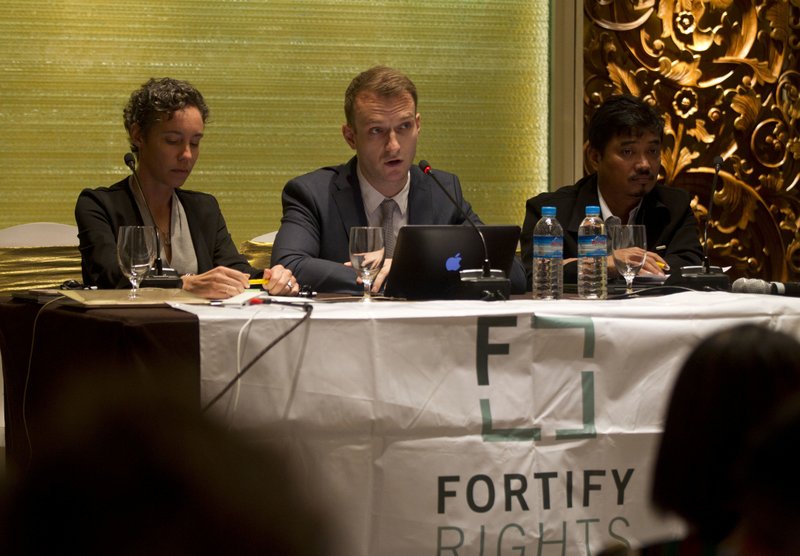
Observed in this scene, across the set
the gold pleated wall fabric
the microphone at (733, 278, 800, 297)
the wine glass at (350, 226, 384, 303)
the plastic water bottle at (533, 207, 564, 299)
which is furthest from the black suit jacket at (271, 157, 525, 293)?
the gold pleated wall fabric

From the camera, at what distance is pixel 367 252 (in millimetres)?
2359

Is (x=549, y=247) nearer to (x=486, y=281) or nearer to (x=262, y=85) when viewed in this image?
(x=486, y=281)

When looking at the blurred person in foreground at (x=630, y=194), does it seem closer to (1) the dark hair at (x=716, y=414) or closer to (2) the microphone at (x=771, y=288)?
(2) the microphone at (x=771, y=288)

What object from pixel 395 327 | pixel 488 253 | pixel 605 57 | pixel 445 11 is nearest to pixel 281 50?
pixel 445 11

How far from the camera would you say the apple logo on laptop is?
2379mm

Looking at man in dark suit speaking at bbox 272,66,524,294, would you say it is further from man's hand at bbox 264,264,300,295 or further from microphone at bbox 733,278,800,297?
microphone at bbox 733,278,800,297

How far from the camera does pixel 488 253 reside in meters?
2.45

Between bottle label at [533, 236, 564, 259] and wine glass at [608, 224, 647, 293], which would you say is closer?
bottle label at [533, 236, 564, 259]

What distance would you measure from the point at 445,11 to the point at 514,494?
3.02 meters

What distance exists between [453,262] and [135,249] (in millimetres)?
737

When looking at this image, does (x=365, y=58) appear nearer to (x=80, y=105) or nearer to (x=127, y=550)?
(x=80, y=105)

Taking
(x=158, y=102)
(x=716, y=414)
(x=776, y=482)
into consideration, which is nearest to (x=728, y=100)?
(x=158, y=102)

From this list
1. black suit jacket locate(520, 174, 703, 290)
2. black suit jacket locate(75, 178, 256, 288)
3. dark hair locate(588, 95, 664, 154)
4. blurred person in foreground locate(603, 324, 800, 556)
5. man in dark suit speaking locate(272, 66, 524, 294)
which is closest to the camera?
blurred person in foreground locate(603, 324, 800, 556)

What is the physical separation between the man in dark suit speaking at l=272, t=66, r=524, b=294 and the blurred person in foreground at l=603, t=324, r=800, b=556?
236 cm
